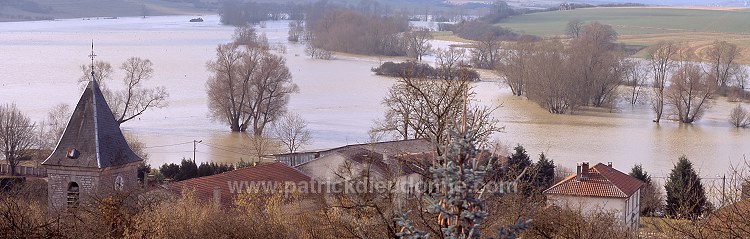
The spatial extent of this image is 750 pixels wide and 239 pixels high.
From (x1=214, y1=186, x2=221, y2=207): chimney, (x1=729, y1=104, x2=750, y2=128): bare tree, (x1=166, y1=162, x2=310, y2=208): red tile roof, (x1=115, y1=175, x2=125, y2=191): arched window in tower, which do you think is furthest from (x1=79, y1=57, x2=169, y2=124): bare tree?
(x1=729, y1=104, x2=750, y2=128): bare tree

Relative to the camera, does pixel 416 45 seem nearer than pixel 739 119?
No

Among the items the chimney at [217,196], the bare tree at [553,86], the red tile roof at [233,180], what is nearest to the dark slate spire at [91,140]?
the red tile roof at [233,180]

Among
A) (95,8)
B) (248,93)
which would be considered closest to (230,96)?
(248,93)

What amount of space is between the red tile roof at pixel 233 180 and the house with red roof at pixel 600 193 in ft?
11.1

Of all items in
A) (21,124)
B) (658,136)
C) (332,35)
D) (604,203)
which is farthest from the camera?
(332,35)

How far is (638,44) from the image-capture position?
168 ft

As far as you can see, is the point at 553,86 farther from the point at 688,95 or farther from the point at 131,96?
the point at 131,96

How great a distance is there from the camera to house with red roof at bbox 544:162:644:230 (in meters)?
14.7

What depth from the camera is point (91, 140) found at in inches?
500

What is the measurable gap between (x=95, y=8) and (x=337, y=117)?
57588 mm

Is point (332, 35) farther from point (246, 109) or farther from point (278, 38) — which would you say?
point (246, 109)

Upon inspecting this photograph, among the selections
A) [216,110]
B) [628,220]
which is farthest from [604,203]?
[216,110]

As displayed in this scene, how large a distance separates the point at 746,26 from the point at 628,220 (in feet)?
160

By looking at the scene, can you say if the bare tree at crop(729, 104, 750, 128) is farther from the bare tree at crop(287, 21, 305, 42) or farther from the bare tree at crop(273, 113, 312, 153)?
the bare tree at crop(287, 21, 305, 42)
